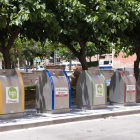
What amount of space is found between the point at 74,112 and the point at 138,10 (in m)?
5.34

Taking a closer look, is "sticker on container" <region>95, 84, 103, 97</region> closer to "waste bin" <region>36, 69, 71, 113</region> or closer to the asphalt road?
"waste bin" <region>36, 69, 71, 113</region>

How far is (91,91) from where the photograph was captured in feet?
33.4

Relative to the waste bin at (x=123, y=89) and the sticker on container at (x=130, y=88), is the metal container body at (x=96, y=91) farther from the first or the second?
the sticker on container at (x=130, y=88)

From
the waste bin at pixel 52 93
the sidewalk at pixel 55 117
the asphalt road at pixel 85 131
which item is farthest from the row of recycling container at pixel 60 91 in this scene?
the asphalt road at pixel 85 131

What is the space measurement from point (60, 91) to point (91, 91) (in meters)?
1.24

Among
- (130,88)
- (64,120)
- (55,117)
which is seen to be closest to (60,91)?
(55,117)

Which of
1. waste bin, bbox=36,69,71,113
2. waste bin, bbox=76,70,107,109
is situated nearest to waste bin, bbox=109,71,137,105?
waste bin, bbox=76,70,107,109

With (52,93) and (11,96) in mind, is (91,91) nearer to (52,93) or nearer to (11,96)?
(52,93)

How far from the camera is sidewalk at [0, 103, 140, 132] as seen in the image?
7.71 meters

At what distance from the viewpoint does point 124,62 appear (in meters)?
63.6

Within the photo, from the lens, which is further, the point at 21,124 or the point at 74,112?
the point at 74,112

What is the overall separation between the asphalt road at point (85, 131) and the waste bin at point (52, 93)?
3.43ft

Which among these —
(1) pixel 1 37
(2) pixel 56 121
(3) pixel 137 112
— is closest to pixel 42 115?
(2) pixel 56 121

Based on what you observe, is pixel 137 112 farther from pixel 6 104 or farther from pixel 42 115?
pixel 6 104
